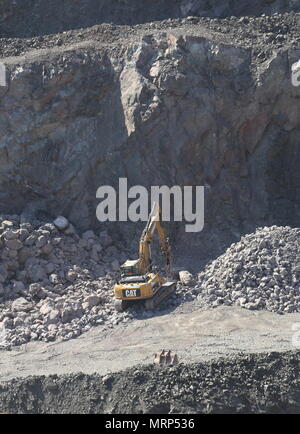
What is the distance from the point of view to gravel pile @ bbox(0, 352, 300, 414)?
12.2 metres

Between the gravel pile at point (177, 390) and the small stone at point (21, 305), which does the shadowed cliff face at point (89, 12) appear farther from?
the gravel pile at point (177, 390)

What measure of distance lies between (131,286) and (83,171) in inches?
176

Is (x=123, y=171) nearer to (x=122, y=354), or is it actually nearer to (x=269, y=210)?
(x=269, y=210)

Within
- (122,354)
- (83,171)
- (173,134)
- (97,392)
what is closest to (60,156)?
(83,171)

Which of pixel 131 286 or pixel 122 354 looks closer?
pixel 122 354

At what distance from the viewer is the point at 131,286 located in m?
16.9

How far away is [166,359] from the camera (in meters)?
13.6

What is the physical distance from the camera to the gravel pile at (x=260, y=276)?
17.1 metres
